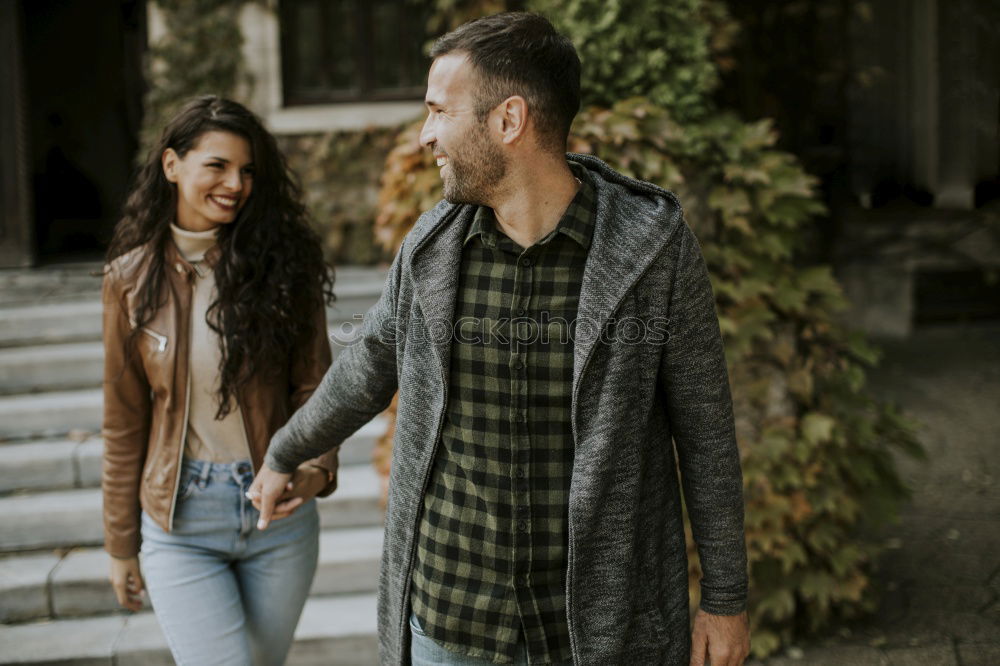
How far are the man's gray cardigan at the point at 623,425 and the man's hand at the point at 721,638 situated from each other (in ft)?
0.07

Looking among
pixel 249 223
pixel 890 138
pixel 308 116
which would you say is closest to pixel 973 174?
pixel 890 138

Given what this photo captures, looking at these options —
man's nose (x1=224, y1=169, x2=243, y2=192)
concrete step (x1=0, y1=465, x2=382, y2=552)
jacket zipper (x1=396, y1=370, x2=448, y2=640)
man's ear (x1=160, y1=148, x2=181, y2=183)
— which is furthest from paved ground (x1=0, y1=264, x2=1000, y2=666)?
man's ear (x1=160, y1=148, x2=181, y2=183)

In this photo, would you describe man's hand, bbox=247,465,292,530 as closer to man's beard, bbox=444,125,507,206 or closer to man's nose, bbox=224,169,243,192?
man's nose, bbox=224,169,243,192

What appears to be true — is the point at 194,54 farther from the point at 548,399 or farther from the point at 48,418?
the point at 548,399

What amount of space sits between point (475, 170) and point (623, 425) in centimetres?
57

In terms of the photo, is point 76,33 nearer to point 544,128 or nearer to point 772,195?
point 772,195

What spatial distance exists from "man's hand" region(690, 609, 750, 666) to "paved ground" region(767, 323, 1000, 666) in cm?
212

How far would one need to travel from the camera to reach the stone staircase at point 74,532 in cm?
390

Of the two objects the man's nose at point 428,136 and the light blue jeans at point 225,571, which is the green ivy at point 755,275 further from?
the man's nose at point 428,136

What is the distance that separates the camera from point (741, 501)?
73.5 inches

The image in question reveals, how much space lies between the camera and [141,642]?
3902 millimetres

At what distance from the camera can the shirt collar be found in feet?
5.91

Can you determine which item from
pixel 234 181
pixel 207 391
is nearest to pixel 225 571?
pixel 207 391

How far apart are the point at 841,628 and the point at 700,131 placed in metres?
2.25
